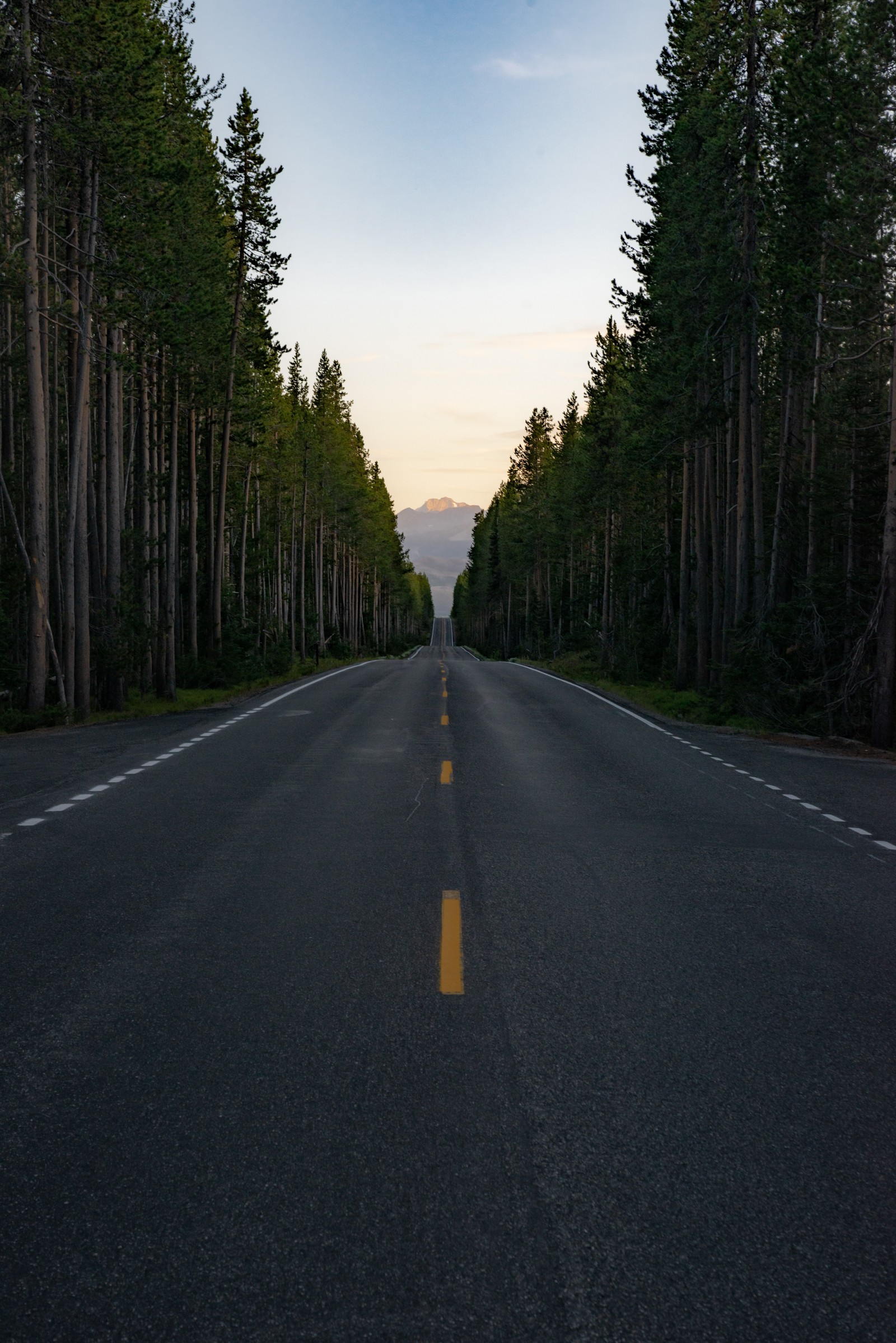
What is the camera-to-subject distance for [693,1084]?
4309mm

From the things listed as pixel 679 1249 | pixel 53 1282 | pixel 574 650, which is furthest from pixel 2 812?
pixel 574 650

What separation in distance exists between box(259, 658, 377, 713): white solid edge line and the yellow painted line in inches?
621

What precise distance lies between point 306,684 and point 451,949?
26.9 metres

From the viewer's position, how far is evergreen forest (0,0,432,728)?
1912cm

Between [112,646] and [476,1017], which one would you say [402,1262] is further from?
[112,646]

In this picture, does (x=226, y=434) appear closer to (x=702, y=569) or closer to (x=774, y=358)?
(x=702, y=569)

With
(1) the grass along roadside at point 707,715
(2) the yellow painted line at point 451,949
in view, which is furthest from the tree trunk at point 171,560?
(2) the yellow painted line at point 451,949

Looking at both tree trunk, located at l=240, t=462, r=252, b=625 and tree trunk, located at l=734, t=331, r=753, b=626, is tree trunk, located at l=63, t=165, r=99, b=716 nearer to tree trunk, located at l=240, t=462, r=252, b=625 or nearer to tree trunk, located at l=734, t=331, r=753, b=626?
tree trunk, located at l=734, t=331, r=753, b=626

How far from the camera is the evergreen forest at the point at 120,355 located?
62.7ft

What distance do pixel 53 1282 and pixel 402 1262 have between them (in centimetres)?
103

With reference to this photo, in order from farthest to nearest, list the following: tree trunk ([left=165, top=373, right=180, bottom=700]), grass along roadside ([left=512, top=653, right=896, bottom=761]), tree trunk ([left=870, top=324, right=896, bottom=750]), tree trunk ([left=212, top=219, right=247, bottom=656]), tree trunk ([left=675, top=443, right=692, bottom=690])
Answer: tree trunk ([left=212, top=219, right=247, bottom=656])
tree trunk ([left=675, top=443, right=692, bottom=690])
tree trunk ([left=165, top=373, right=180, bottom=700])
grass along roadside ([left=512, top=653, right=896, bottom=761])
tree trunk ([left=870, top=324, right=896, bottom=750])

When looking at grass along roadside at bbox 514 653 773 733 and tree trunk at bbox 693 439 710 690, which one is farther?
tree trunk at bbox 693 439 710 690

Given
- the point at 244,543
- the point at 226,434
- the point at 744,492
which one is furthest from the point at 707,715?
the point at 244,543

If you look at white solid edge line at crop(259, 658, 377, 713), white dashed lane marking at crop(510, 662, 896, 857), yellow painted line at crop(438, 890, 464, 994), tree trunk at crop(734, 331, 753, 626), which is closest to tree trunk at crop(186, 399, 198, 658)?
white solid edge line at crop(259, 658, 377, 713)
